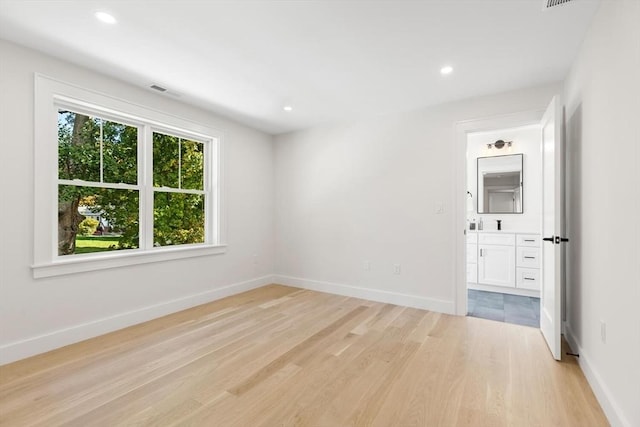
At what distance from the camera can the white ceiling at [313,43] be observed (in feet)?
6.52

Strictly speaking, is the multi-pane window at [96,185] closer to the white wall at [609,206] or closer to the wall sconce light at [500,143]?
the white wall at [609,206]

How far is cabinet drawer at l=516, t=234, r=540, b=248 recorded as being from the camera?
4.31 meters

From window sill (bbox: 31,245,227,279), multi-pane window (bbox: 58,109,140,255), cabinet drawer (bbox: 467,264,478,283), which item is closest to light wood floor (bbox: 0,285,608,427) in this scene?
window sill (bbox: 31,245,227,279)

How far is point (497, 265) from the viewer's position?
179 inches

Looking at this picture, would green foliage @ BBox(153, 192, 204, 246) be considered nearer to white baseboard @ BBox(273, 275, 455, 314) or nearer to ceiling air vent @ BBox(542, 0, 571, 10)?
white baseboard @ BBox(273, 275, 455, 314)

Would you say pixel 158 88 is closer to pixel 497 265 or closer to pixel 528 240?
pixel 497 265

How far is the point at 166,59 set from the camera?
2619mm

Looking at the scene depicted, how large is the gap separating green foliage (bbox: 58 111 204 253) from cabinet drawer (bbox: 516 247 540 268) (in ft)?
14.9

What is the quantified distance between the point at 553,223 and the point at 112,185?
407cm

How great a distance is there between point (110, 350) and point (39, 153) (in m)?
1.75

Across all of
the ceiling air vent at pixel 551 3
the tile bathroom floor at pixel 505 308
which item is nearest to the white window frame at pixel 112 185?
the tile bathroom floor at pixel 505 308

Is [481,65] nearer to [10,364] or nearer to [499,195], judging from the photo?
[499,195]

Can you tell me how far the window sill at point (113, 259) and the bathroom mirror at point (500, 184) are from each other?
14.6 ft

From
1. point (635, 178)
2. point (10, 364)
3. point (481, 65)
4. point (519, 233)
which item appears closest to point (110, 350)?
point (10, 364)
